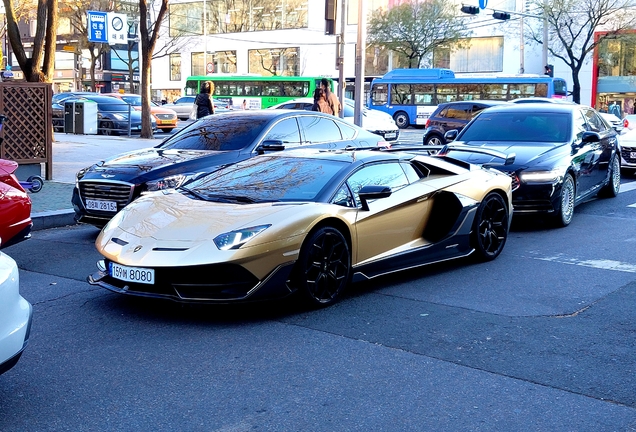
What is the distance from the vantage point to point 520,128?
11.4 m

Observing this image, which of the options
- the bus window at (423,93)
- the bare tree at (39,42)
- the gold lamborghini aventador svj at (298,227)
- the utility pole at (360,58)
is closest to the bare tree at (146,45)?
the bare tree at (39,42)

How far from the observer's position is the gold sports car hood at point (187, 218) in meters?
5.77

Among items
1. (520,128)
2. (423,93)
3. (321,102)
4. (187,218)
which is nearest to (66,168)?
(321,102)

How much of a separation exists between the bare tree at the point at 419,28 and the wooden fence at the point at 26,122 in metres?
43.3

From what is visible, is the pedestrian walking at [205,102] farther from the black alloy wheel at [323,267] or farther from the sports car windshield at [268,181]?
the black alloy wheel at [323,267]

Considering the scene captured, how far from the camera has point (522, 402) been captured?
13.9 feet

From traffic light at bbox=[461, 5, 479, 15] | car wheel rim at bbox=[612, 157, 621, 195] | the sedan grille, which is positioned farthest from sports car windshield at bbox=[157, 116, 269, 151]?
traffic light at bbox=[461, 5, 479, 15]

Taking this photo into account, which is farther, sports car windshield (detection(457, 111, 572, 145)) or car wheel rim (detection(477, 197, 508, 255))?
sports car windshield (detection(457, 111, 572, 145))

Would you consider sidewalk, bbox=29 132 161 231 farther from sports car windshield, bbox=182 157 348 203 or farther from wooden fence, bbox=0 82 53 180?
sports car windshield, bbox=182 157 348 203

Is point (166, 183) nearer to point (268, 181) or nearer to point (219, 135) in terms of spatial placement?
point (219, 135)

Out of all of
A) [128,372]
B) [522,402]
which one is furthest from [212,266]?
[522,402]

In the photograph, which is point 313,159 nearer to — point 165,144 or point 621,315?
point 621,315

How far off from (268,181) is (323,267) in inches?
41.5

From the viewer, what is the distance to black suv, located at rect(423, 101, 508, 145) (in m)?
22.5
